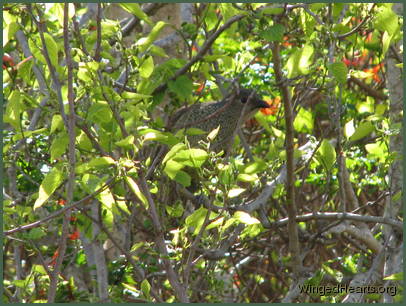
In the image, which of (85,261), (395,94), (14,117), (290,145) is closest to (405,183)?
(290,145)

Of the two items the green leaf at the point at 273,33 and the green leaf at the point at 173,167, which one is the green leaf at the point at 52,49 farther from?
the green leaf at the point at 273,33

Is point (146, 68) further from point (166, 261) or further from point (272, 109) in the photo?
point (272, 109)

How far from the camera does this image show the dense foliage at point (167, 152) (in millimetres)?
2314

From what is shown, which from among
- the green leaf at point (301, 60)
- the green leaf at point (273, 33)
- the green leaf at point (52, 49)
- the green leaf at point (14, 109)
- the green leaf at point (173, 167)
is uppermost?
the green leaf at point (273, 33)

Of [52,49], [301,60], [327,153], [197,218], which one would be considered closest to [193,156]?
[197,218]

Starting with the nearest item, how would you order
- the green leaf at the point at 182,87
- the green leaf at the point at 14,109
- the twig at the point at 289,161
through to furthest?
the green leaf at the point at 14,109, the twig at the point at 289,161, the green leaf at the point at 182,87

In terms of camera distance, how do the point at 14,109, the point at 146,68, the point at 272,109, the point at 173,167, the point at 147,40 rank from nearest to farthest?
1. the point at 173,167
2. the point at 14,109
3. the point at 146,68
4. the point at 147,40
5. the point at 272,109

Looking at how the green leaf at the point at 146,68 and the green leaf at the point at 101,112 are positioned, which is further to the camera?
the green leaf at the point at 146,68

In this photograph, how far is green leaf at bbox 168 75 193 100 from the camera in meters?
2.94

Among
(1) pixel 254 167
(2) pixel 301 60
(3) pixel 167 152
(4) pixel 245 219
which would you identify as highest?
(2) pixel 301 60

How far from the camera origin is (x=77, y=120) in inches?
98.3

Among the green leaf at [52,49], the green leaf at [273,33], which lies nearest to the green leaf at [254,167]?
the green leaf at [273,33]

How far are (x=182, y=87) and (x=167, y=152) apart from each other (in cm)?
35

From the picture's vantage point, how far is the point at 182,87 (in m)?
2.97
